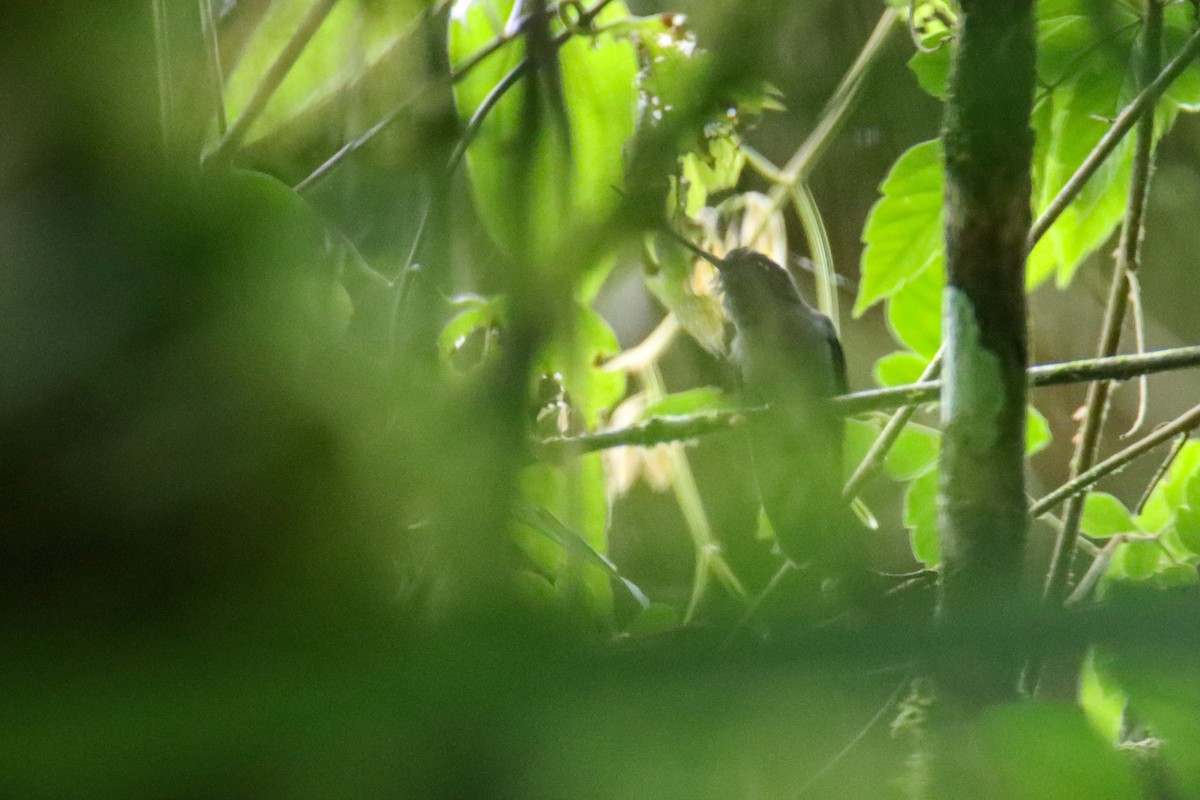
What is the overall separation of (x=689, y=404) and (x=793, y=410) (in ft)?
0.23

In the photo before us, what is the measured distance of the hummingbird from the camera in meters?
0.33

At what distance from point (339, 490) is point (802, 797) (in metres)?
0.08

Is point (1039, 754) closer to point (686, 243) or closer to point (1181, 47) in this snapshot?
point (686, 243)

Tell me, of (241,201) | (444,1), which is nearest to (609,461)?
(444,1)

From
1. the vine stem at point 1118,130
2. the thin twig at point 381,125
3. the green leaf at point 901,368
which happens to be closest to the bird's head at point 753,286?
the green leaf at point 901,368

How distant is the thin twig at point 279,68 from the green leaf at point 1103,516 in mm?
402

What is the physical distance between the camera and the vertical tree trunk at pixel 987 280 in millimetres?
286

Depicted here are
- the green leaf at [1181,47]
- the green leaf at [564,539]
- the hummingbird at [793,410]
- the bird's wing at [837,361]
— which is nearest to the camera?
the green leaf at [564,539]

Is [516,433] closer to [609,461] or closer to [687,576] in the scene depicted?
[687,576]

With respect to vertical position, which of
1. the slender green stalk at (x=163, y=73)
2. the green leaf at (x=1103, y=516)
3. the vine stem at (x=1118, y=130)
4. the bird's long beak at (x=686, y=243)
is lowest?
the green leaf at (x=1103, y=516)

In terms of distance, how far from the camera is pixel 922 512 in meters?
0.49

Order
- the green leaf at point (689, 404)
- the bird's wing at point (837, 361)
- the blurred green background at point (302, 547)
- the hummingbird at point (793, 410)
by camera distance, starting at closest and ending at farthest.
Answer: the blurred green background at point (302, 547) → the hummingbird at point (793, 410) → the green leaf at point (689, 404) → the bird's wing at point (837, 361)

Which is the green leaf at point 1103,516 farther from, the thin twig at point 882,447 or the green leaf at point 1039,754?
the green leaf at point 1039,754

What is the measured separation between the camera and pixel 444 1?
14.4 inches
